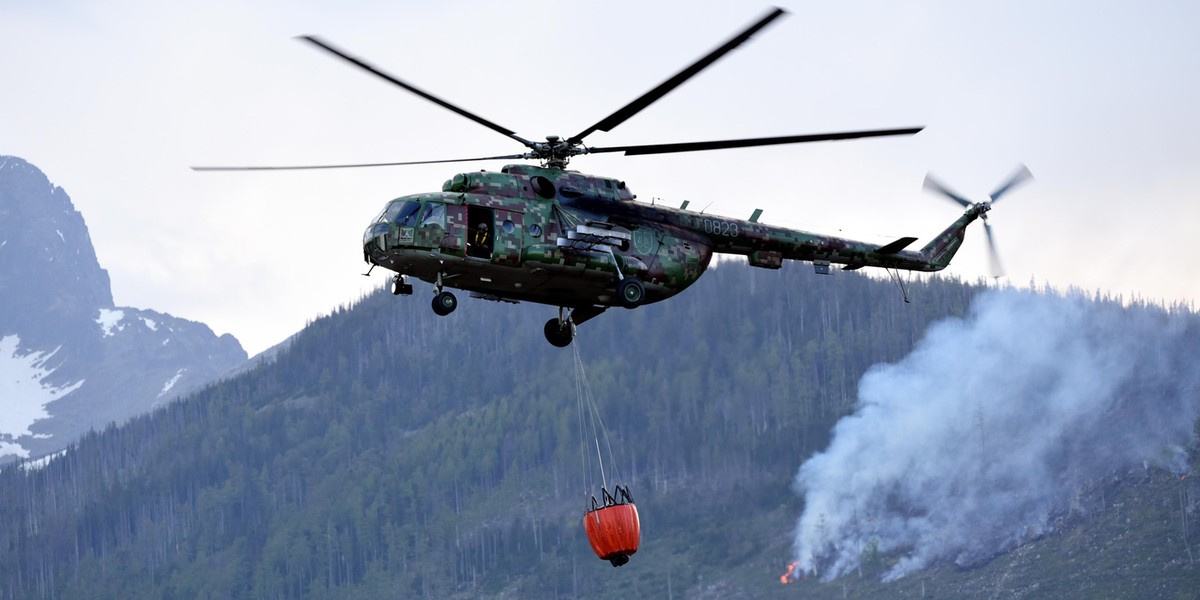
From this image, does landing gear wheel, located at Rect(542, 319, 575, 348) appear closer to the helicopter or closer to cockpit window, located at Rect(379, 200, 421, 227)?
the helicopter

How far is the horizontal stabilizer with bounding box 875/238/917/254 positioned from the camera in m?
62.2

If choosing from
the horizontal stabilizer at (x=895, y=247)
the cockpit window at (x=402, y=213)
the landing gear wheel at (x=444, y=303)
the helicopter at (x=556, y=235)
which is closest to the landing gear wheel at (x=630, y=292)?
the helicopter at (x=556, y=235)

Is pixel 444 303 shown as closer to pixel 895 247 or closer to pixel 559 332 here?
pixel 559 332

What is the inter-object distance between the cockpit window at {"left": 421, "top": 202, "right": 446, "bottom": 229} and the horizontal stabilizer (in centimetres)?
1754

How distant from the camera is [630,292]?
54719mm

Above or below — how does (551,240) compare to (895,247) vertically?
above

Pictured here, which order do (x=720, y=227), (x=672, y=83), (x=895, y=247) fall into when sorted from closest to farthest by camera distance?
(x=672, y=83)
(x=720, y=227)
(x=895, y=247)

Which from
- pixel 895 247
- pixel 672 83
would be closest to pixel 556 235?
pixel 672 83

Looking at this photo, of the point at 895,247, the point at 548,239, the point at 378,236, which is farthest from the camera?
the point at 895,247

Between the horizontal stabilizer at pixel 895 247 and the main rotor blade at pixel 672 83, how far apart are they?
13.5 metres

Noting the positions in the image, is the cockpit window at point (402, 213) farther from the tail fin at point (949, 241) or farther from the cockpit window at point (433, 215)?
the tail fin at point (949, 241)

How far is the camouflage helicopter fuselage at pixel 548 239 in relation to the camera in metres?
52.1

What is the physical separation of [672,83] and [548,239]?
8.18 metres

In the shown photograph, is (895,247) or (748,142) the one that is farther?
(895,247)
